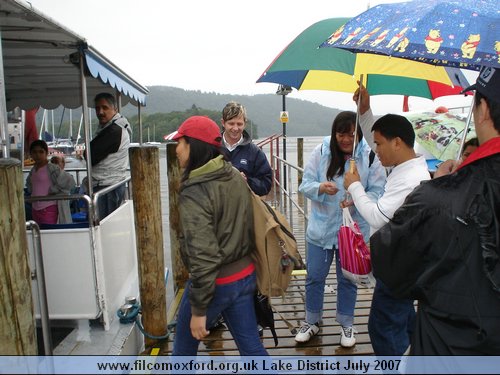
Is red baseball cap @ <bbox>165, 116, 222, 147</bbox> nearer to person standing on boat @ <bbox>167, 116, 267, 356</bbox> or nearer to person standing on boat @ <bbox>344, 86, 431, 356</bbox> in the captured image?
person standing on boat @ <bbox>167, 116, 267, 356</bbox>

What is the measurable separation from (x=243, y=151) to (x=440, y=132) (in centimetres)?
181

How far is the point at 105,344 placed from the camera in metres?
3.29

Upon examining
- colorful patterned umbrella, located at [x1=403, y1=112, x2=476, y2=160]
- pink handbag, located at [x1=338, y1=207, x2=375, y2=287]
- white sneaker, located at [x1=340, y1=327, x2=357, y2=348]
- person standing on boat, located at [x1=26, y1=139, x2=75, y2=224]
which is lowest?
white sneaker, located at [x1=340, y1=327, x2=357, y2=348]

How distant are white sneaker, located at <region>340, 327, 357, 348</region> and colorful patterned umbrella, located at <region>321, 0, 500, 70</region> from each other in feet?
7.02

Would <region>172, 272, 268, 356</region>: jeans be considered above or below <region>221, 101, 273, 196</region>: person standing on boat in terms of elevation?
below

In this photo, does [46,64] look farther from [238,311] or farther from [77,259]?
[238,311]

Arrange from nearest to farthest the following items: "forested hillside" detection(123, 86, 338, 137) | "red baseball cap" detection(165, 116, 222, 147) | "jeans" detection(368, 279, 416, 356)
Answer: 1. "red baseball cap" detection(165, 116, 222, 147)
2. "jeans" detection(368, 279, 416, 356)
3. "forested hillside" detection(123, 86, 338, 137)

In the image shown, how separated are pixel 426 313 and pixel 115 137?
3.35 meters

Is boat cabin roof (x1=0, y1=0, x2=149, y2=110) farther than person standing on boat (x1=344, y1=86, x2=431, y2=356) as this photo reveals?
Yes

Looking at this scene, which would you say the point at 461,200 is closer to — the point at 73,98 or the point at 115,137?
the point at 115,137

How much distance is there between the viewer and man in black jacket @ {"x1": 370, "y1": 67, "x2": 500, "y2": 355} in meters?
1.32

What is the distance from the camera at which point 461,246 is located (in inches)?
53.1

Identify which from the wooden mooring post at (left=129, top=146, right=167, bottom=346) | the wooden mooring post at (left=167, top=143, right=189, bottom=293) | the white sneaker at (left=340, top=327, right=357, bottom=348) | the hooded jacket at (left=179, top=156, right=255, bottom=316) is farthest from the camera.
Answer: the wooden mooring post at (left=167, top=143, right=189, bottom=293)

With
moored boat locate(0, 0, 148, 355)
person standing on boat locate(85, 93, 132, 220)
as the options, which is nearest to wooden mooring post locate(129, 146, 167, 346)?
moored boat locate(0, 0, 148, 355)
